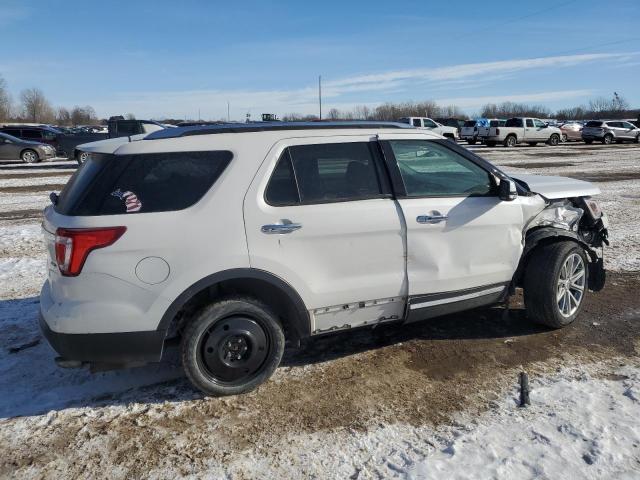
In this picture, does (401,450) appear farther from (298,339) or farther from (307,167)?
Answer: (307,167)

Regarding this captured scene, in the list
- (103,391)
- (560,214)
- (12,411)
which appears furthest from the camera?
(560,214)

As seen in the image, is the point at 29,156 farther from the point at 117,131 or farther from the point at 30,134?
the point at 117,131

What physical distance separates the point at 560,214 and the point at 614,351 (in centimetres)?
132

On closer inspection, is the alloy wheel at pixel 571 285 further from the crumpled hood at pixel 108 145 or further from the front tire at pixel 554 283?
the crumpled hood at pixel 108 145

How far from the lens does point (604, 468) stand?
9.11ft

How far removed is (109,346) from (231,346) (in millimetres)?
785

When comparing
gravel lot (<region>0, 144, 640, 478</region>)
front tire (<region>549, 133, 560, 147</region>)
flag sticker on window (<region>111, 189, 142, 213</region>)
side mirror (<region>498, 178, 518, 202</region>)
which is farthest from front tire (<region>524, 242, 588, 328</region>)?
front tire (<region>549, 133, 560, 147</region>)

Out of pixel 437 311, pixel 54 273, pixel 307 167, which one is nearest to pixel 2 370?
pixel 54 273

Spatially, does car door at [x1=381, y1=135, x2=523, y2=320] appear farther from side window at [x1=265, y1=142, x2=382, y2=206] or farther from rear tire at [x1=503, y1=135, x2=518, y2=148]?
rear tire at [x1=503, y1=135, x2=518, y2=148]

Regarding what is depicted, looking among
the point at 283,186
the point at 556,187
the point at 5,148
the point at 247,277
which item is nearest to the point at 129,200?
the point at 247,277

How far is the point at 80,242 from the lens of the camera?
10.3 feet

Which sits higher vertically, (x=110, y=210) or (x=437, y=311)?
(x=110, y=210)

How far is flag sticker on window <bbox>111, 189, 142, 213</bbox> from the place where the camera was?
128 inches

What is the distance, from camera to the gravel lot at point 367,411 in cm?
289
